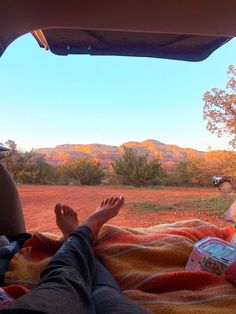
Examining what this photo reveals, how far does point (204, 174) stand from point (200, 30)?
1494mm

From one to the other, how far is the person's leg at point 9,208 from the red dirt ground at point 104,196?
0.53 metres

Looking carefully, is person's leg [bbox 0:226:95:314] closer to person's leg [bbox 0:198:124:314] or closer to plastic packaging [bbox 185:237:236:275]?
person's leg [bbox 0:198:124:314]

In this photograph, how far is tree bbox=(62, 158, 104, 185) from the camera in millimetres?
2516

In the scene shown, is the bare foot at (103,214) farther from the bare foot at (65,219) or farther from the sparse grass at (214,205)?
the sparse grass at (214,205)

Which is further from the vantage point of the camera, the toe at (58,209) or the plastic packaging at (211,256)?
the toe at (58,209)

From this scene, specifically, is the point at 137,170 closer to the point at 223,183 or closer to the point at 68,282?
the point at 223,183

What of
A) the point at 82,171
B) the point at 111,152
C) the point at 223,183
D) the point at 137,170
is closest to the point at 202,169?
the point at 223,183

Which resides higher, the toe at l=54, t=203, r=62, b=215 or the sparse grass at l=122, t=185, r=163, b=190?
the sparse grass at l=122, t=185, r=163, b=190

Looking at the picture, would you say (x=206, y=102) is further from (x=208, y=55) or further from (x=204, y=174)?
(x=208, y=55)

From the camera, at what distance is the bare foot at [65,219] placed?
1.15 m

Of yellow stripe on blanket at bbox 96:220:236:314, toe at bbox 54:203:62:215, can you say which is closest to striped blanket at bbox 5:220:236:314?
yellow stripe on blanket at bbox 96:220:236:314

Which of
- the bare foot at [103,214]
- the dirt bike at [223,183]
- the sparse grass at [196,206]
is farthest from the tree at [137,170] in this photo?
the bare foot at [103,214]

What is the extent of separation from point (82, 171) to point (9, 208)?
1443mm

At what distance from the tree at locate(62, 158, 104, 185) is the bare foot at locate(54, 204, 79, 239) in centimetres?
121
